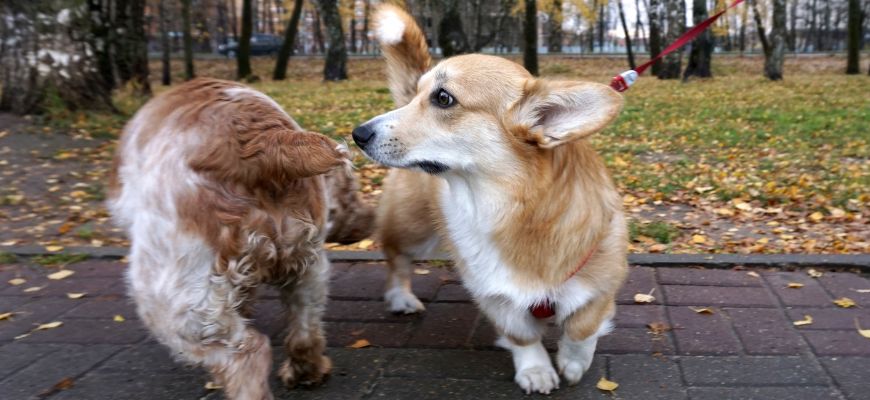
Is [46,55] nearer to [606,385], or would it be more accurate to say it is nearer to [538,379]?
[538,379]

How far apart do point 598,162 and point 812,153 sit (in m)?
6.86

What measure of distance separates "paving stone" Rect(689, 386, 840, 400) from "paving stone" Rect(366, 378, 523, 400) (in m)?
0.80

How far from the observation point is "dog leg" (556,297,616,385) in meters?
3.04

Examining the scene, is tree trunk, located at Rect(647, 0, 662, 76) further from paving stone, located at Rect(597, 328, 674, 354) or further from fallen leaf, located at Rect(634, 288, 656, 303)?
paving stone, located at Rect(597, 328, 674, 354)

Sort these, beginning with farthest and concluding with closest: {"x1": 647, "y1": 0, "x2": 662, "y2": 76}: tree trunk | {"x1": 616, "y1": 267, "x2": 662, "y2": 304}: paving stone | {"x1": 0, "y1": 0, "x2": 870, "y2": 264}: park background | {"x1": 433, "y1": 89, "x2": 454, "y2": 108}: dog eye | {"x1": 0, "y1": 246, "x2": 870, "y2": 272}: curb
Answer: {"x1": 647, "y1": 0, "x2": 662, "y2": 76}: tree trunk
{"x1": 0, "y1": 0, "x2": 870, "y2": 264}: park background
{"x1": 0, "y1": 246, "x2": 870, "y2": 272}: curb
{"x1": 616, "y1": 267, "x2": 662, "y2": 304}: paving stone
{"x1": 433, "y1": 89, "x2": 454, "y2": 108}: dog eye

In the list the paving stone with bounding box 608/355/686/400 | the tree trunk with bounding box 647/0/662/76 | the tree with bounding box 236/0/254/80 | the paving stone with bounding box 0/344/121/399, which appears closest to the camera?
the paving stone with bounding box 608/355/686/400

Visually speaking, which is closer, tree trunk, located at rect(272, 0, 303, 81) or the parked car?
tree trunk, located at rect(272, 0, 303, 81)

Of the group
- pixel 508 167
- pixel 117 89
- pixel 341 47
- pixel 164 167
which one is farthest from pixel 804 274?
pixel 341 47

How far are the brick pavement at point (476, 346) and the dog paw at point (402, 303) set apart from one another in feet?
0.15

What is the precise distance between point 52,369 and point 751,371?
3295 millimetres

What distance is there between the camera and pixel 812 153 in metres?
8.80

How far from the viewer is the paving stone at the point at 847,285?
4082 millimetres

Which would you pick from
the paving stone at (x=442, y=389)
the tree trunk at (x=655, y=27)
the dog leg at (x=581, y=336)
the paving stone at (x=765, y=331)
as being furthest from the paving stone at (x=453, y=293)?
the tree trunk at (x=655, y=27)

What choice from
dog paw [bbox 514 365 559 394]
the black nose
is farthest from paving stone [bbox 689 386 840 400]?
the black nose
